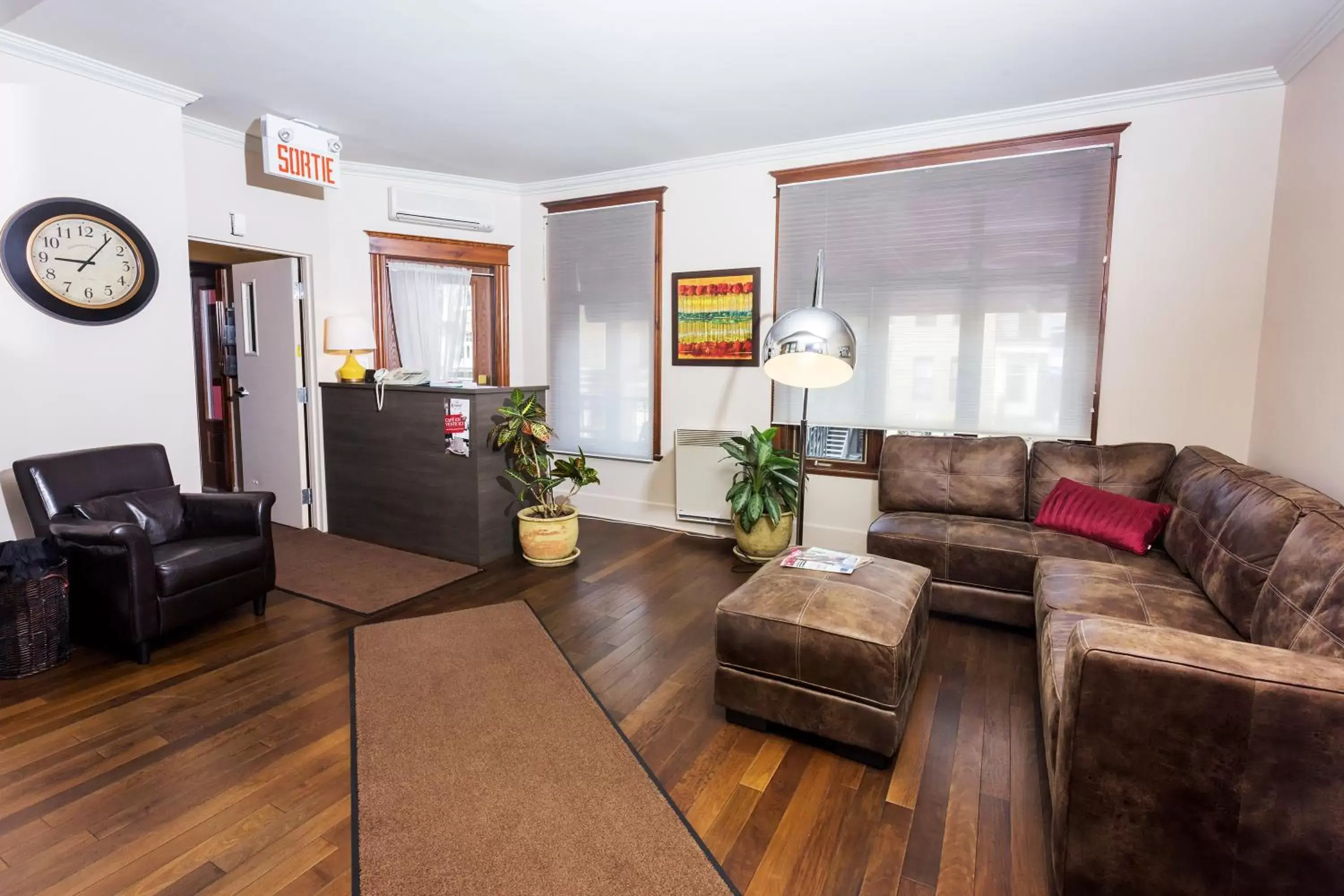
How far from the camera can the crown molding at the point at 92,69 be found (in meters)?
3.10

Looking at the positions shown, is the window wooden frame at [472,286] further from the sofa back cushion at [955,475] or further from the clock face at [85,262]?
the sofa back cushion at [955,475]

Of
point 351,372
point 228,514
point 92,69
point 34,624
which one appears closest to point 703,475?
point 351,372

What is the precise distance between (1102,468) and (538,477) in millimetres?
3202

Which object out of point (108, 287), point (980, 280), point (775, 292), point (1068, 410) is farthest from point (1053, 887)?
point (108, 287)

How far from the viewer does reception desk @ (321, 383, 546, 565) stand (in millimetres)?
4293

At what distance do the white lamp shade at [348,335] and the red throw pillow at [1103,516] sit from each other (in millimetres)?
4417

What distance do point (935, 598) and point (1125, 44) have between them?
8.80 feet

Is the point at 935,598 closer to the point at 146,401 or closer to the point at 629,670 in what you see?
the point at 629,670

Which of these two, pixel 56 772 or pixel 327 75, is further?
pixel 327 75

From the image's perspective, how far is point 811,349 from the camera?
3.31 meters

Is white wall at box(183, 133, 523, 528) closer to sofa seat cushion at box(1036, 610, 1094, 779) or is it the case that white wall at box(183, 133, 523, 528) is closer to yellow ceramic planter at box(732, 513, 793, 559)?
yellow ceramic planter at box(732, 513, 793, 559)

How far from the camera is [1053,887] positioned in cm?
172

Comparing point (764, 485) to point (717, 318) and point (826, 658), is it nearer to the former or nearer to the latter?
point (717, 318)

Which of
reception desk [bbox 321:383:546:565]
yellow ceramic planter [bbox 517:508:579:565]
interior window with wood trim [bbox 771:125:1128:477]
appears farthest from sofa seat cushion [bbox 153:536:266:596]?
interior window with wood trim [bbox 771:125:1128:477]
